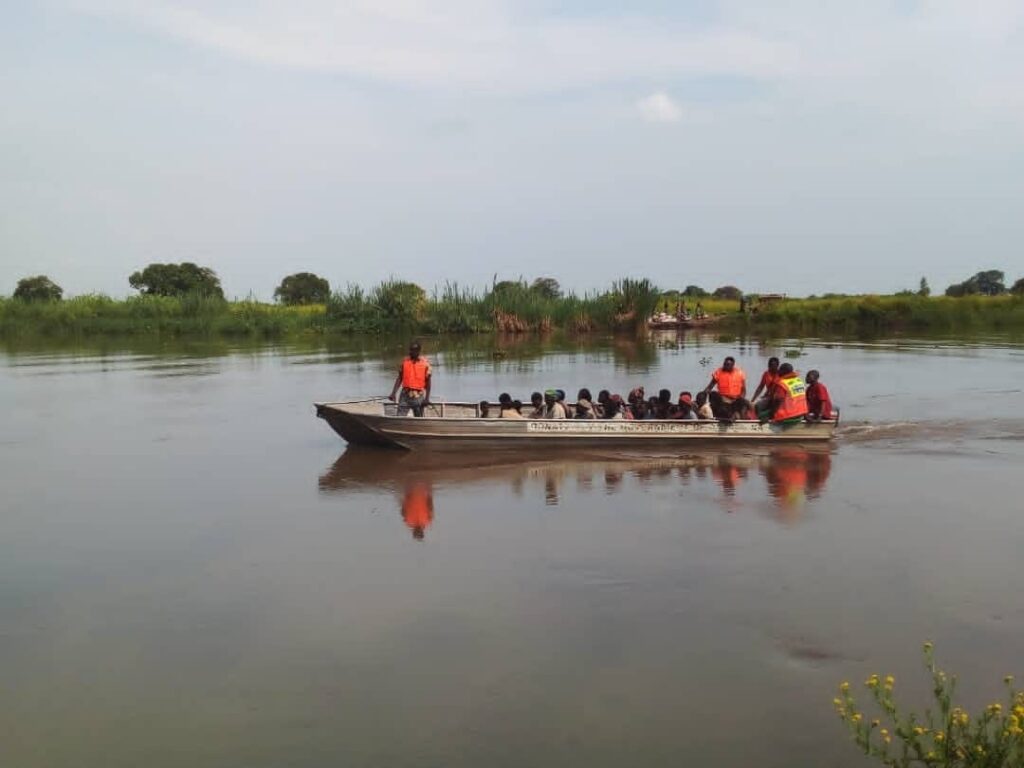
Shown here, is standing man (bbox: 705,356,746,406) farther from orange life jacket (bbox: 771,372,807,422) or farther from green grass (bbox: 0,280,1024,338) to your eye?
green grass (bbox: 0,280,1024,338)

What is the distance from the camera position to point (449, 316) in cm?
4397

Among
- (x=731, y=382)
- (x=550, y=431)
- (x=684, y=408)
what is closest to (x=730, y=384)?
(x=731, y=382)

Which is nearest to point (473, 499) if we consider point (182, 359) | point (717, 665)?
point (717, 665)

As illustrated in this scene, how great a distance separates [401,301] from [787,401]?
3289 cm

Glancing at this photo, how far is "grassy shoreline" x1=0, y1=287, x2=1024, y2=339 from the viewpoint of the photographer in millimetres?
44188

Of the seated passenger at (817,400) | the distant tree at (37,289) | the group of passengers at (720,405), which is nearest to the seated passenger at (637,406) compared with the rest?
the group of passengers at (720,405)

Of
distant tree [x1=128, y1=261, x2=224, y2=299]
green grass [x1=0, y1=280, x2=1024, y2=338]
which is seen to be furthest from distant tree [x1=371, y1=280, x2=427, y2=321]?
distant tree [x1=128, y1=261, x2=224, y2=299]

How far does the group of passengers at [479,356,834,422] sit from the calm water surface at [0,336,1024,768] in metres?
0.65

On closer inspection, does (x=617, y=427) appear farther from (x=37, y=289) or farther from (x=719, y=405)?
(x=37, y=289)

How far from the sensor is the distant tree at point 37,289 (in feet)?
170

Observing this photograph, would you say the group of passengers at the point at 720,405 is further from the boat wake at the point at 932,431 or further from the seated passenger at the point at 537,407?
the boat wake at the point at 932,431

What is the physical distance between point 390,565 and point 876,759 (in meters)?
4.48

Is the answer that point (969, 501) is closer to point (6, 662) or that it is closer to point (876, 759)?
point (876, 759)

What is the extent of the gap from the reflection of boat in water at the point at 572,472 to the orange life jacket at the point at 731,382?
2.98 feet
